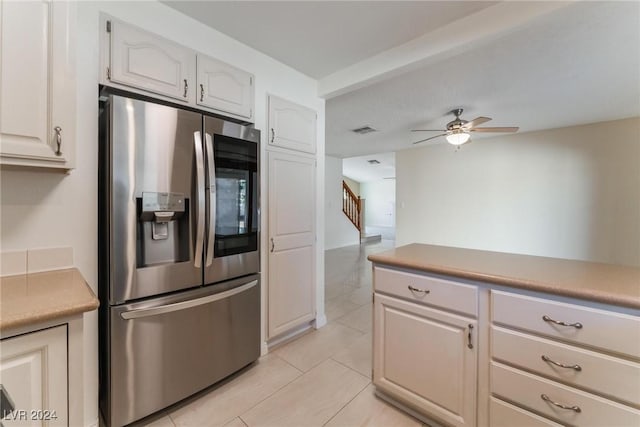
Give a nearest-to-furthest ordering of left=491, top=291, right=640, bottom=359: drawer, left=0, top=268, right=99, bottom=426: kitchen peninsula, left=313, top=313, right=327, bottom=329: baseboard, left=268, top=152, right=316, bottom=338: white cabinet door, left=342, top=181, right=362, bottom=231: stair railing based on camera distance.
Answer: left=0, top=268, right=99, bottom=426: kitchen peninsula < left=491, top=291, right=640, bottom=359: drawer < left=268, top=152, right=316, bottom=338: white cabinet door < left=313, top=313, right=327, bottom=329: baseboard < left=342, top=181, right=362, bottom=231: stair railing

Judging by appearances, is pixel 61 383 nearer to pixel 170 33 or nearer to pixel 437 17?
pixel 170 33

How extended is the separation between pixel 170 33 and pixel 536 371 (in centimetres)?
272

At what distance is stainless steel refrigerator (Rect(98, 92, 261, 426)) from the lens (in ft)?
4.32

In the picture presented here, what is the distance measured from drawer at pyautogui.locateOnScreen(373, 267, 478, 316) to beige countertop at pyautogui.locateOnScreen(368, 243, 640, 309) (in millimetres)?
61

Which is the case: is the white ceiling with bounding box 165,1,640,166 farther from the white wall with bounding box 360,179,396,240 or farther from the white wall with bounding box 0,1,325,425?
the white wall with bounding box 360,179,396,240

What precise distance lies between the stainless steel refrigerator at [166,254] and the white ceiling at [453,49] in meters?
0.87

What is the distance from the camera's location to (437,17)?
5.84 ft

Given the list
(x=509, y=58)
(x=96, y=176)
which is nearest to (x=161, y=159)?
(x=96, y=176)

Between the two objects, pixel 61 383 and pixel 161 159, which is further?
pixel 161 159

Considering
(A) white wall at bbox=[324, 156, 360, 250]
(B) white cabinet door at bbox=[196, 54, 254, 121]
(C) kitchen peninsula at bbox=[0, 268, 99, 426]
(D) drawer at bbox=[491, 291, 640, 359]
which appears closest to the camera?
(C) kitchen peninsula at bbox=[0, 268, 99, 426]

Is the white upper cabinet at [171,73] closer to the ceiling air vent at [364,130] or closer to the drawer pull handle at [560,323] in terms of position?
the drawer pull handle at [560,323]

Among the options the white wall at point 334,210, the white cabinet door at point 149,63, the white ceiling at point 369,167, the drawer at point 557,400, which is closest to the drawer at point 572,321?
the drawer at point 557,400

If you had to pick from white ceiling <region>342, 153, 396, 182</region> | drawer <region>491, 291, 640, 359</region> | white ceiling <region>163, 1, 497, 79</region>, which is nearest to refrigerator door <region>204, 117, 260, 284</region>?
white ceiling <region>163, 1, 497, 79</region>

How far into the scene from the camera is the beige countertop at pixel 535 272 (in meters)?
0.98
